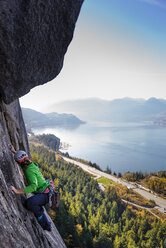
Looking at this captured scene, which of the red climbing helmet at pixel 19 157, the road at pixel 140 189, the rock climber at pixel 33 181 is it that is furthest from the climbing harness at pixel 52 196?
the road at pixel 140 189

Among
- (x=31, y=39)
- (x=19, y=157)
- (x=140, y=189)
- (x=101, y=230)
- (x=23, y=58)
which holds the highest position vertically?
(x=31, y=39)

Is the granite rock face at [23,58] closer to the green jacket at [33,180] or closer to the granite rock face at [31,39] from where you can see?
the granite rock face at [31,39]

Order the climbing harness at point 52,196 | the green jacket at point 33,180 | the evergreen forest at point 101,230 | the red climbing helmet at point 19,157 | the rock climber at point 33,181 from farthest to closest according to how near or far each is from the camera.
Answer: the evergreen forest at point 101,230
the climbing harness at point 52,196
the red climbing helmet at point 19,157
the rock climber at point 33,181
the green jacket at point 33,180

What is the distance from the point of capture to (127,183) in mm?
71938

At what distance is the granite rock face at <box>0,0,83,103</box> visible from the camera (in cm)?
519

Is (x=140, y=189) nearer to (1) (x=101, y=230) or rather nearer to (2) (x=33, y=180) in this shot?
(1) (x=101, y=230)

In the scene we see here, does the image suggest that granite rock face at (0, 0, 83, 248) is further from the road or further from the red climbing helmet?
the road

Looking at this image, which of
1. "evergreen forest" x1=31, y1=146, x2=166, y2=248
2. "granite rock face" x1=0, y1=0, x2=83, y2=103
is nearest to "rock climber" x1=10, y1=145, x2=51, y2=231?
"granite rock face" x1=0, y1=0, x2=83, y2=103

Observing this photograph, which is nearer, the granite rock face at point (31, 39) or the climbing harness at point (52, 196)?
the granite rock face at point (31, 39)

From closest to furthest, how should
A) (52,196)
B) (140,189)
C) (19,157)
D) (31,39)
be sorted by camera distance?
(19,157) < (31,39) < (52,196) < (140,189)

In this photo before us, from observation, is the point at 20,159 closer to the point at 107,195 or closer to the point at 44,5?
the point at 44,5

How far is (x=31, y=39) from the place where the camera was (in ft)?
19.7

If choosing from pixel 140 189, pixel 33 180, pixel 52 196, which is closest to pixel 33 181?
pixel 33 180

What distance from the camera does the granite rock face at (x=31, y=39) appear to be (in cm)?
519
